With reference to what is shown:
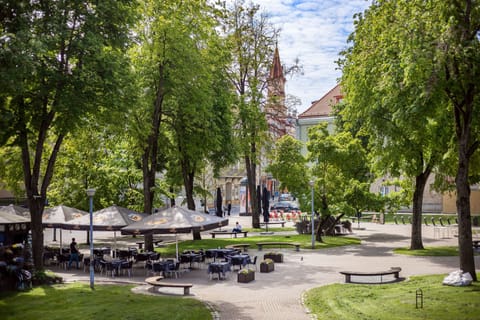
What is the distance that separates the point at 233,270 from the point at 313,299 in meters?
7.10

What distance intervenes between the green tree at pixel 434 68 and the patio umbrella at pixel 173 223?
29.1 feet

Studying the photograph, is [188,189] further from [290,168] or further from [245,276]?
[245,276]

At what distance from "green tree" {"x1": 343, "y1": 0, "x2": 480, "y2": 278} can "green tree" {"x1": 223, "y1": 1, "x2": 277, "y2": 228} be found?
62.4 ft

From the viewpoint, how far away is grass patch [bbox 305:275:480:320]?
13.4 metres

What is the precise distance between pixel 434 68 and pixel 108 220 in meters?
15.0

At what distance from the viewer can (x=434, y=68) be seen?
16.0 meters

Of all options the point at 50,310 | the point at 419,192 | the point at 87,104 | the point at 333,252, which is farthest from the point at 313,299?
the point at 419,192

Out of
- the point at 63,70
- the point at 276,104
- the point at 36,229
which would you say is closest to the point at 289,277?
the point at 36,229

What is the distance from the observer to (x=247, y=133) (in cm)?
4062

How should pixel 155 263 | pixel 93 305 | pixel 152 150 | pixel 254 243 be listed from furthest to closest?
pixel 254 243 < pixel 152 150 < pixel 155 263 < pixel 93 305

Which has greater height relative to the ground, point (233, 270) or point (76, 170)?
point (76, 170)

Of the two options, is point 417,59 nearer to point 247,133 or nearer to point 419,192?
point 419,192

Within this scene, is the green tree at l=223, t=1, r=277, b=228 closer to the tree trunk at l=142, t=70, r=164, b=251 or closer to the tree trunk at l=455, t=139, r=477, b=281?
the tree trunk at l=142, t=70, r=164, b=251

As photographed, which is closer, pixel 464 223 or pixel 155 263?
pixel 464 223
